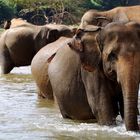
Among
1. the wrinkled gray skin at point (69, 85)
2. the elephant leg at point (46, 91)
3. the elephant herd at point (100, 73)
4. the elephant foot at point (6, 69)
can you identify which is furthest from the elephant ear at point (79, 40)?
the elephant foot at point (6, 69)

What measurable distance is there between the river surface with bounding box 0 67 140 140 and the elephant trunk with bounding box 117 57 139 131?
8.1 inches

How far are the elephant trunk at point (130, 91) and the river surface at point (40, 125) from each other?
0.67 ft

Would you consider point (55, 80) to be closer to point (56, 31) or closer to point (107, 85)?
point (107, 85)

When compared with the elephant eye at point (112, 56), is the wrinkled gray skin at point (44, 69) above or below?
below

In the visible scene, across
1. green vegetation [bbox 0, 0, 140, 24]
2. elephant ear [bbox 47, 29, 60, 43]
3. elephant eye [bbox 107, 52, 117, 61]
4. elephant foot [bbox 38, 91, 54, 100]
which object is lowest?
green vegetation [bbox 0, 0, 140, 24]

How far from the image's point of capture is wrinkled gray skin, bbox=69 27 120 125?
24.5ft

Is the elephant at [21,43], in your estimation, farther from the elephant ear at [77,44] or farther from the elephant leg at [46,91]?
the elephant ear at [77,44]

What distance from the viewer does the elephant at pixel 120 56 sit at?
6637 mm

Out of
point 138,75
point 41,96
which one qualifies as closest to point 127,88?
point 138,75

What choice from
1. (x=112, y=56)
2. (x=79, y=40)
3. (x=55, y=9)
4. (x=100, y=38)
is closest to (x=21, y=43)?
(x=79, y=40)

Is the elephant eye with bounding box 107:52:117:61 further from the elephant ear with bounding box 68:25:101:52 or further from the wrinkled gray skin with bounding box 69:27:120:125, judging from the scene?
the elephant ear with bounding box 68:25:101:52

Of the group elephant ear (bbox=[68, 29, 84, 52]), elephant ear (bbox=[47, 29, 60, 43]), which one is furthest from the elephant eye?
elephant ear (bbox=[47, 29, 60, 43])

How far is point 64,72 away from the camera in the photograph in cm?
837

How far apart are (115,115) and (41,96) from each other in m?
3.28
